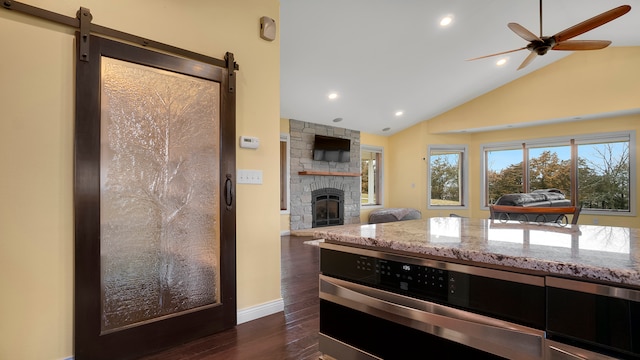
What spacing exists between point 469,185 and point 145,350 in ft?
26.1

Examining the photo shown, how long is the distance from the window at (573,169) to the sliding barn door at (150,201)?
7467 millimetres

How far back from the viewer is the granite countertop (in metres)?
0.73

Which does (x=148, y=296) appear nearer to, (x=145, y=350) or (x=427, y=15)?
(x=145, y=350)

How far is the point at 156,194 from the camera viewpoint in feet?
6.73

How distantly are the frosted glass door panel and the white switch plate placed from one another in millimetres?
203

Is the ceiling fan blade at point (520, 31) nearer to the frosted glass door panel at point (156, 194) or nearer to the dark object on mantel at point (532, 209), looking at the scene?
the dark object on mantel at point (532, 209)

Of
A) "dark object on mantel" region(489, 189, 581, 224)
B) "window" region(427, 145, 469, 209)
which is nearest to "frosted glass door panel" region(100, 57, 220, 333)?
"dark object on mantel" region(489, 189, 581, 224)

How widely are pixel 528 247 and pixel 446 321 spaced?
334 mm

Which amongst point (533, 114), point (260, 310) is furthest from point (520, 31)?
point (533, 114)

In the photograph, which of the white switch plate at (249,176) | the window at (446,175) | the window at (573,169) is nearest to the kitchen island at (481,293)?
the white switch plate at (249,176)

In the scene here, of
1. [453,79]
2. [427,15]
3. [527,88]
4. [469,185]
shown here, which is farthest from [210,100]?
[469,185]

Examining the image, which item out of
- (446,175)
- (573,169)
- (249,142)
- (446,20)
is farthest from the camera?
(446,175)

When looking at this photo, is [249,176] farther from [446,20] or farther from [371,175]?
[371,175]

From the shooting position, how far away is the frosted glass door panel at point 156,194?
188 cm
